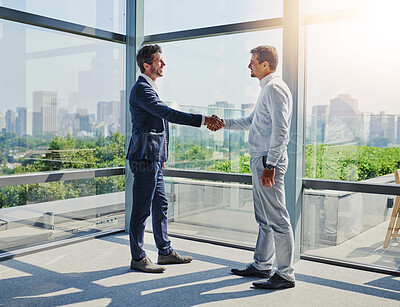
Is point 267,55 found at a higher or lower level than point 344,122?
higher

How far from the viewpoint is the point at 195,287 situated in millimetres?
3064

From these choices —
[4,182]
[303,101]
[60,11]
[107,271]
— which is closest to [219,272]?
[107,271]

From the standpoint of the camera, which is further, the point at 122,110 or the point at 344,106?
the point at 122,110

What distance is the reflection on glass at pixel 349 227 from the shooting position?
11.2 feet

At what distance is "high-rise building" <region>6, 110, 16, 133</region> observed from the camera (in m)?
3.62

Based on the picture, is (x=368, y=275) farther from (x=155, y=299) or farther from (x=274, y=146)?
(x=155, y=299)

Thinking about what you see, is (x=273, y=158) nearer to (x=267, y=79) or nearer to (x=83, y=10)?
(x=267, y=79)

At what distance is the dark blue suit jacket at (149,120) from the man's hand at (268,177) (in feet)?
2.37

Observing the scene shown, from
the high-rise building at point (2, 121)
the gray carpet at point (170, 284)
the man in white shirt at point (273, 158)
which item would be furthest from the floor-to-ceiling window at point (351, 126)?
the high-rise building at point (2, 121)

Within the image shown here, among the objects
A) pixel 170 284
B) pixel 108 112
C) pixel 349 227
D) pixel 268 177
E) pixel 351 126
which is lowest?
pixel 170 284

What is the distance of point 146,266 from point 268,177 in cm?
121

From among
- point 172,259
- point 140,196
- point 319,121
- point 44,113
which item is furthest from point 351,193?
point 44,113

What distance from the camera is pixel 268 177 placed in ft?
9.73

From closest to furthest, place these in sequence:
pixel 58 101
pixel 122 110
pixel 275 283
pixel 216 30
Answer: pixel 275 283
pixel 58 101
pixel 216 30
pixel 122 110
